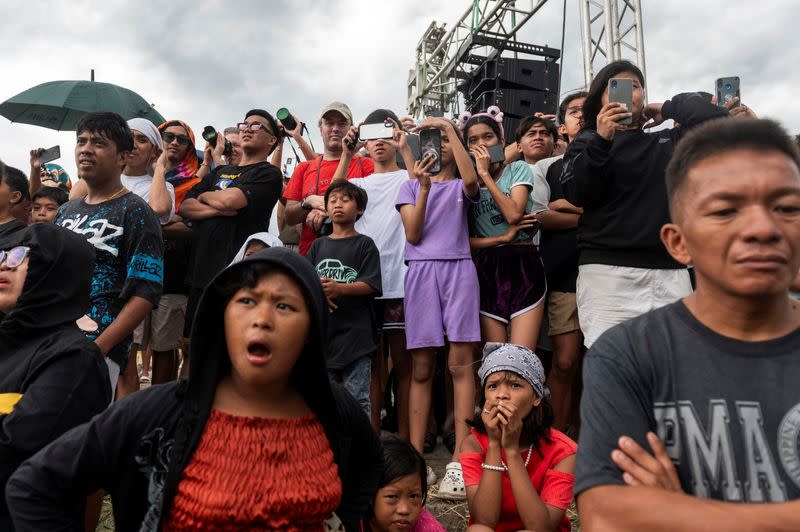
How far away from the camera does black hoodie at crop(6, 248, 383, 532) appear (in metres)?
1.59

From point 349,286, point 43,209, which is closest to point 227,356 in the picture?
point 349,286

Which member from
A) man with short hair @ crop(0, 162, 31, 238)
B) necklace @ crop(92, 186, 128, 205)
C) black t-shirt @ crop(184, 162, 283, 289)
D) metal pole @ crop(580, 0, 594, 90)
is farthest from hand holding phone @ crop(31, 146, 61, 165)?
metal pole @ crop(580, 0, 594, 90)

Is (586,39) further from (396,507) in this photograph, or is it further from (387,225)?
(396,507)

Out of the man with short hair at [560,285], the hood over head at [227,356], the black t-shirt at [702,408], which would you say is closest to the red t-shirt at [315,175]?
the man with short hair at [560,285]

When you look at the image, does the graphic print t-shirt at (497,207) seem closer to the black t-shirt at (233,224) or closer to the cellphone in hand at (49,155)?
the black t-shirt at (233,224)

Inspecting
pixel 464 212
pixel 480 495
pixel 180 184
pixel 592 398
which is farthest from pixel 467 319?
pixel 180 184

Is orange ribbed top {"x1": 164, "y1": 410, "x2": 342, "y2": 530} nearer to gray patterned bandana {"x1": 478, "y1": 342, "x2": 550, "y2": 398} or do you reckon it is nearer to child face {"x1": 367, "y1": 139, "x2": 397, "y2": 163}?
gray patterned bandana {"x1": 478, "y1": 342, "x2": 550, "y2": 398}

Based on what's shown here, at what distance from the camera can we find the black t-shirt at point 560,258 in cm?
396

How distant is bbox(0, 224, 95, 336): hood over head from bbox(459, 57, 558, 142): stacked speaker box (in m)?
11.5

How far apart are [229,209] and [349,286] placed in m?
1.06

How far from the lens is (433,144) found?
4109 mm

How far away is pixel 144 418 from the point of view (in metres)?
1.70

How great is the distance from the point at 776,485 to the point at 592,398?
0.41 meters

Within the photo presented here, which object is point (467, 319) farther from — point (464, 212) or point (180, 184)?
point (180, 184)
